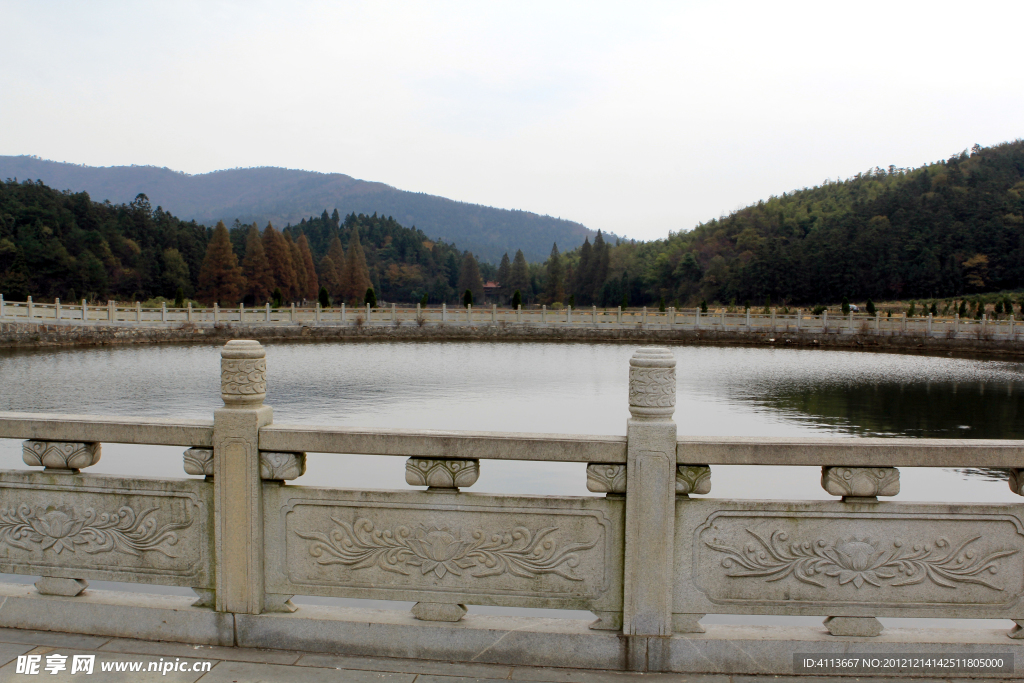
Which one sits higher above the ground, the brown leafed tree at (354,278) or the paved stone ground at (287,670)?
the brown leafed tree at (354,278)

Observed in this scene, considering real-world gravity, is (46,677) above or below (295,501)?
below

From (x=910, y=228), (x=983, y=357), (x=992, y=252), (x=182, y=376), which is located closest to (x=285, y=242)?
(x=182, y=376)

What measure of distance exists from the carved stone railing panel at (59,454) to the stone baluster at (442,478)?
130 cm

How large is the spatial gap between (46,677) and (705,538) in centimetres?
239

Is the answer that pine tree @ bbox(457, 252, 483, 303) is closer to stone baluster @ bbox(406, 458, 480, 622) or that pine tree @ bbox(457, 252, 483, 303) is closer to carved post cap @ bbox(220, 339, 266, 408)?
carved post cap @ bbox(220, 339, 266, 408)


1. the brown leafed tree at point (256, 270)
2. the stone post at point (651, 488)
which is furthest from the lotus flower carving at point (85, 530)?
the brown leafed tree at point (256, 270)

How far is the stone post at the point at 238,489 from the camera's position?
8.73 feet

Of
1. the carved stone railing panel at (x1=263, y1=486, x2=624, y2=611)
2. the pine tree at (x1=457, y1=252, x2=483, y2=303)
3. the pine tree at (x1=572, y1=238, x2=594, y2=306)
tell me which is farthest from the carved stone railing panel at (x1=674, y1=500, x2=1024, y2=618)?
the pine tree at (x1=457, y1=252, x2=483, y2=303)

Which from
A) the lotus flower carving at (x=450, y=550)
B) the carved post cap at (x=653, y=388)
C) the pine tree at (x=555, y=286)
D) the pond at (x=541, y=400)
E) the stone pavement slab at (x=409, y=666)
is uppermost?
the pine tree at (x=555, y=286)

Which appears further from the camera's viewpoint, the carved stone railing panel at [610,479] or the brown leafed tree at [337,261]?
the brown leafed tree at [337,261]

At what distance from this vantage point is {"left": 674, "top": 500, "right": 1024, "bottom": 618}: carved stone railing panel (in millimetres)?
2502

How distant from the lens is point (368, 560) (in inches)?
104

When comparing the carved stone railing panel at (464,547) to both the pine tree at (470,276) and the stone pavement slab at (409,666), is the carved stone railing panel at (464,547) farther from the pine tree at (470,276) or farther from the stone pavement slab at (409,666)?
the pine tree at (470,276)

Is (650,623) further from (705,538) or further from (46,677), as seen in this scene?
(46,677)
